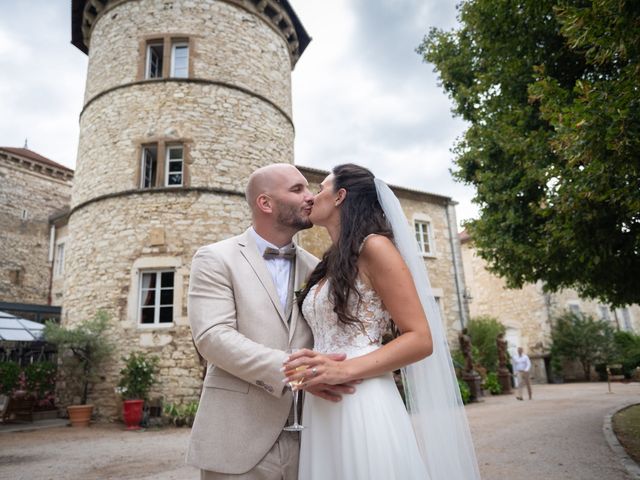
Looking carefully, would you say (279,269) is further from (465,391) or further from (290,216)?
(465,391)

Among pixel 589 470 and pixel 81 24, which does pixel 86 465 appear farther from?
pixel 81 24

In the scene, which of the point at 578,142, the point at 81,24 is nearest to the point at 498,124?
the point at 578,142

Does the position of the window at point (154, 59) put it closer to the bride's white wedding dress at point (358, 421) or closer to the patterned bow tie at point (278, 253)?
the patterned bow tie at point (278, 253)

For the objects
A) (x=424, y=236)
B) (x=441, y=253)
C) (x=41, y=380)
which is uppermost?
(x=424, y=236)

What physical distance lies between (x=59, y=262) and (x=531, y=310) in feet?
69.5

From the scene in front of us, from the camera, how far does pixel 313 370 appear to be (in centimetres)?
174

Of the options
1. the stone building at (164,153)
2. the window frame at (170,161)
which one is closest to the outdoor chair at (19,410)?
the stone building at (164,153)

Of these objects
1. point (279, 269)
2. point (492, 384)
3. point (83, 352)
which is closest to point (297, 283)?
point (279, 269)

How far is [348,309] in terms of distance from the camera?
2037 millimetres

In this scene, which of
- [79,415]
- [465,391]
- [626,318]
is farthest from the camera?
[626,318]

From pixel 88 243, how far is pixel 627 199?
459 inches

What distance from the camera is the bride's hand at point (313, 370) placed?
1728mm

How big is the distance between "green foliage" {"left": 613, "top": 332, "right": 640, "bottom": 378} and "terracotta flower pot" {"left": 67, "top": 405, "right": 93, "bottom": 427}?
67.1 feet

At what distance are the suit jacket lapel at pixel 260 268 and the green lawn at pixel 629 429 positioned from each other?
5.60m
